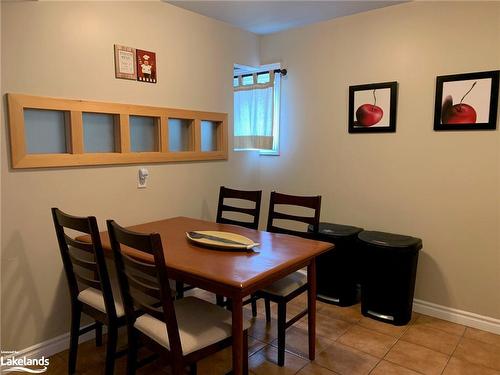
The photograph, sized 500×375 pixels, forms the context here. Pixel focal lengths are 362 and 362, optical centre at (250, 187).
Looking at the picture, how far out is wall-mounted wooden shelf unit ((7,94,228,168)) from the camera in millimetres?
2094

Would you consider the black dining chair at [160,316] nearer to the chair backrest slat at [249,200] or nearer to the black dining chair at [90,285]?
the black dining chair at [90,285]

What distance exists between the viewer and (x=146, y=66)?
2654mm

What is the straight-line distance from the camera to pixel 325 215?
3.38 meters

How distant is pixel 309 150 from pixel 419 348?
1.84m

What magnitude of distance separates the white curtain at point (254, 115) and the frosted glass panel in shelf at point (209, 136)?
318mm

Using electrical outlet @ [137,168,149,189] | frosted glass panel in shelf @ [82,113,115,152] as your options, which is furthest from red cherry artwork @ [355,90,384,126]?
frosted glass panel in shelf @ [82,113,115,152]

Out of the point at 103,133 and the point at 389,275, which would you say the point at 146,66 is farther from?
the point at 389,275

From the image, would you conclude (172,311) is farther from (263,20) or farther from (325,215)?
(263,20)

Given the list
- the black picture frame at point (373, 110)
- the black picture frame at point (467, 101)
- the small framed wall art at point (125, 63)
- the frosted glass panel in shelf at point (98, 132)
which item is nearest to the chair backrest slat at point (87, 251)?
the frosted glass panel in shelf at point (98, 132)

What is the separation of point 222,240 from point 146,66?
145cm

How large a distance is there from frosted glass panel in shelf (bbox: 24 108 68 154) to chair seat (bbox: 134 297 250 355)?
1.24m

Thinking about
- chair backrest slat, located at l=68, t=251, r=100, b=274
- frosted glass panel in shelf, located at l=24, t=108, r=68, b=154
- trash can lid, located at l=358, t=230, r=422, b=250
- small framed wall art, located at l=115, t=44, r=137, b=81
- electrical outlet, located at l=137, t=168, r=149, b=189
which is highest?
small framed wall art, located at l=115, t=44, r=137, b=81

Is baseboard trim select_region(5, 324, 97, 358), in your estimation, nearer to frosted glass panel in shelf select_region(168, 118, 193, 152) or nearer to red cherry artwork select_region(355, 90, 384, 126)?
frosted glass panel in shelf select_region(168, 118, 193, 152)
